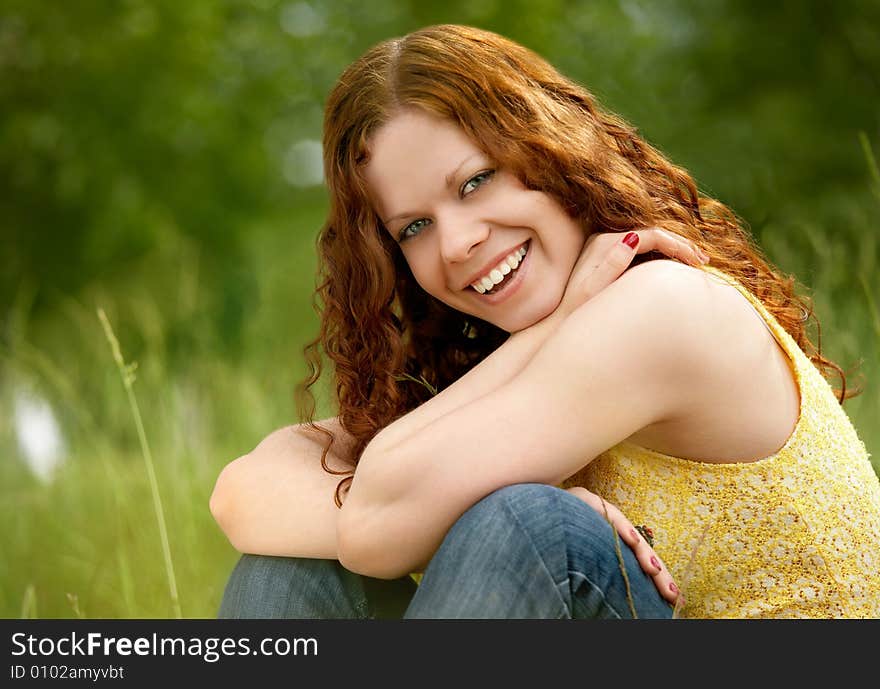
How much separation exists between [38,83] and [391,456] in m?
7.50

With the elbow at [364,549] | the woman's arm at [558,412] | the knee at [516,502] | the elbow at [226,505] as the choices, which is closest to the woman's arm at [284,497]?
the elbow at [226,505]

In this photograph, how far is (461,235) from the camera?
65.4 inches

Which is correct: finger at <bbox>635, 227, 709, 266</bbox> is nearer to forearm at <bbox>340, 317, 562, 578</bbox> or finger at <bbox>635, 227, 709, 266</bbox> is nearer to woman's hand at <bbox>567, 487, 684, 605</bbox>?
forearm at <bbox>340, 317, 562, 578</bbox>

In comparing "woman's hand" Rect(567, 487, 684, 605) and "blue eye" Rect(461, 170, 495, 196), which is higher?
"blue eye" Rect(461, 170, 495, 196)

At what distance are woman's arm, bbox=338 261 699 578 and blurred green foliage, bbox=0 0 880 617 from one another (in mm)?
1510

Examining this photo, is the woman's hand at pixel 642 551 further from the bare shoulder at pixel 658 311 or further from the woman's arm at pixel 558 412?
the bare shoulder at pixel 658 311

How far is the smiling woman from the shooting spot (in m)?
1.41

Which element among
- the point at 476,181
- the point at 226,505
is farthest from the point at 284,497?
the point at 476,181

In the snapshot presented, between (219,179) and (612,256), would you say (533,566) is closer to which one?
(612,256)

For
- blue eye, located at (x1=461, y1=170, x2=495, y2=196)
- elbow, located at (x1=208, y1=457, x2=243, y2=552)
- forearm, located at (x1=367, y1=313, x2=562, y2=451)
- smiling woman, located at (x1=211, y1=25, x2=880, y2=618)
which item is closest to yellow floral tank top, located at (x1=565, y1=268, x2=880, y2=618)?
smiling woman, located at (x1=211, y1=25, x2=880, y2=618)

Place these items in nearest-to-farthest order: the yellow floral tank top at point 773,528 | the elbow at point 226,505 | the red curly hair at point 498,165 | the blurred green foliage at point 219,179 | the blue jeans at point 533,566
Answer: the blue jeans at point 533,566 < the yellow floral tank top at point 773,528 < the red curly hair at point 498,165 < the elbow at point 226,505 < the blurred green foliage at point 219,179

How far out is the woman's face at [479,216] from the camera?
167 cm

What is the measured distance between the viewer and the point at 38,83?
7.98 meters
